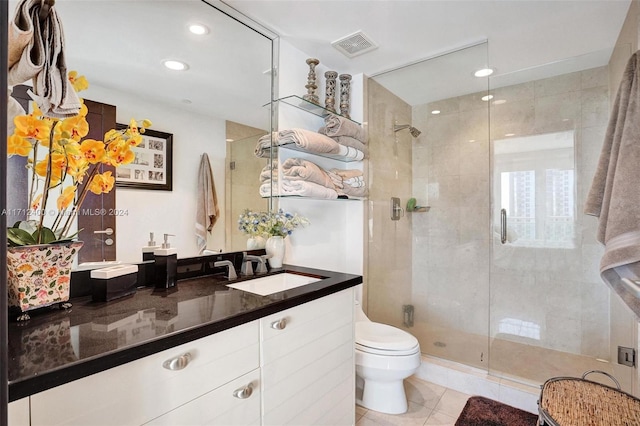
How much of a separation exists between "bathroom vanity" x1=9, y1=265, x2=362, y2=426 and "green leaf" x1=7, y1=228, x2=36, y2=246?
9.3 inches

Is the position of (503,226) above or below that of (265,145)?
below

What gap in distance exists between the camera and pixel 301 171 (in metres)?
1.99

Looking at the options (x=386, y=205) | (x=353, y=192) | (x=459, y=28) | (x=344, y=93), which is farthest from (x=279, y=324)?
(x=459, y=28)

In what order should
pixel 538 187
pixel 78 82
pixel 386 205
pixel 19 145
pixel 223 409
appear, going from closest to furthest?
pixel 19 145
pixel 223 409
pixel 78 82
pixel 538 187
pixel 386 205

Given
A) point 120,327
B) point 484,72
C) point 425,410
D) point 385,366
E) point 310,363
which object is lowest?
point 425,410

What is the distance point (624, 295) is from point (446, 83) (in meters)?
1.85

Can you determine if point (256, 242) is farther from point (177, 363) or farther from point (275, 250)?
point (177, 363)

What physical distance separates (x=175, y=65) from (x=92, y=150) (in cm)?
63

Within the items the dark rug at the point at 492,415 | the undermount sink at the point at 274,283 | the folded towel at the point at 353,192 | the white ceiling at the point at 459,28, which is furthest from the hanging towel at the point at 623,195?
the folded towel at the point at 353,192

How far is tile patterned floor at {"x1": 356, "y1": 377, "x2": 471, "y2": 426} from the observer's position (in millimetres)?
1861

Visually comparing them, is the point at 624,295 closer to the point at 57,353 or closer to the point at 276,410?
the point at 276,410

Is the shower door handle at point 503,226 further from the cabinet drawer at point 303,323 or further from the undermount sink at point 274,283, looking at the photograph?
the undermount sink at point 274,283

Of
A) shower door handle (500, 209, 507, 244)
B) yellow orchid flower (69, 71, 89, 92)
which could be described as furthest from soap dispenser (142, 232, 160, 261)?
shower door handle (500, 209, 507, 244)

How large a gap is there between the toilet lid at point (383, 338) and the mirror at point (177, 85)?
3.25ft
